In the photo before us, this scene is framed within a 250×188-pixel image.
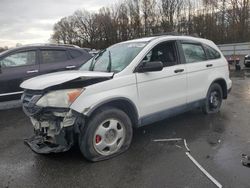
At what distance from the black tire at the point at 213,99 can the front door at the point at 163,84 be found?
1.06m

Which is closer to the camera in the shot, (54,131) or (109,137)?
(54,131)

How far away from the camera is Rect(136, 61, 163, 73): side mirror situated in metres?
4.65

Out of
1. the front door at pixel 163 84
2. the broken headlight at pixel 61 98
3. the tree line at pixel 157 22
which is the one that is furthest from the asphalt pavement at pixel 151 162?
the tree line at pixel 157 22

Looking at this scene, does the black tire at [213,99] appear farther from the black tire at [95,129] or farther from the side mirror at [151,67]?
the black tire at [95,129]

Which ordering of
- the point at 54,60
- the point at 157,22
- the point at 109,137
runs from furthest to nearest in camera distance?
1. the point at 157,22
2. the point at 54,60
3. the point at 109,137

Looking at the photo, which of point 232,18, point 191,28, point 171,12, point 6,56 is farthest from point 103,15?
point 6,56

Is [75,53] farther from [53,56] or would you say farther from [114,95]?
[114,95]

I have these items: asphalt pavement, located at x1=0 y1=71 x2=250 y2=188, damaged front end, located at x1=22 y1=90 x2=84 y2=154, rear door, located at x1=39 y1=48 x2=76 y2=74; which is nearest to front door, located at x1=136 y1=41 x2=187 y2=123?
asphalt pavement, located at x1=0 y1=71 x2=250 y2=188

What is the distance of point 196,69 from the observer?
5832 mm

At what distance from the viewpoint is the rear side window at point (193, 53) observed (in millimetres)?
5763

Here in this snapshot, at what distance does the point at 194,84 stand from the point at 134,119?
1762mm

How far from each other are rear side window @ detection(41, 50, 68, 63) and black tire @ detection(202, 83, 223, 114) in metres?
4.35

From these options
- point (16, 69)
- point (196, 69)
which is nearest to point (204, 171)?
point (196, 69)

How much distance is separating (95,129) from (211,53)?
12.0 ft
